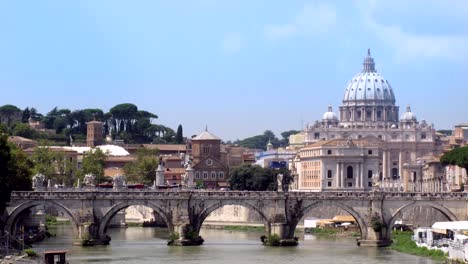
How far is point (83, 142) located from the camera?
606 ft

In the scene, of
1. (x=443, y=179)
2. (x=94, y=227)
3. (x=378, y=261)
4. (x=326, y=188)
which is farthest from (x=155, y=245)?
(x=326, y=188)

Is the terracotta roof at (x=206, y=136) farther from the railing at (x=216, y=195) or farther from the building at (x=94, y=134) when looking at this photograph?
the railing at (x=216, y=195)

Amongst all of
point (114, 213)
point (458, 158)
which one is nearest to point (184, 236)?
point (114, 213)

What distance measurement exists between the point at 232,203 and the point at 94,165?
52.0 m

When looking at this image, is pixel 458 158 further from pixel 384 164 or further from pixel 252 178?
pixel 384 164

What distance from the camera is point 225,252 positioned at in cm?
Result: 7738

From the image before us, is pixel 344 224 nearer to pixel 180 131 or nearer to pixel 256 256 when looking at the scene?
pixel 256 256

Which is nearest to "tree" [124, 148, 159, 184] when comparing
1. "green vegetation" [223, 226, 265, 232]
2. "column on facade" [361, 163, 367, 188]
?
"green vegetation" [223, 226, 265, 232]

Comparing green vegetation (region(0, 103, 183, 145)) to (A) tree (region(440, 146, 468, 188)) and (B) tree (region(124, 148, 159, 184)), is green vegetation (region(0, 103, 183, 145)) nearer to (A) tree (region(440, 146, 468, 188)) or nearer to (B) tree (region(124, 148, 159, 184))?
(B) tree (region(124, 148, 159, 184))

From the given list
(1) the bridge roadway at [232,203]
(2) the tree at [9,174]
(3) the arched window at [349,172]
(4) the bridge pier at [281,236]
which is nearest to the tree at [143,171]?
(3) the arched window at [349,172]

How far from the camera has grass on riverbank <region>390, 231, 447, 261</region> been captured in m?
72.0

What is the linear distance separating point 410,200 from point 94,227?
19310 millimetres

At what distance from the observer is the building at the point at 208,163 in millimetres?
157750

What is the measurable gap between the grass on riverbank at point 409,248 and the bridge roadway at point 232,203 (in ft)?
4.30
